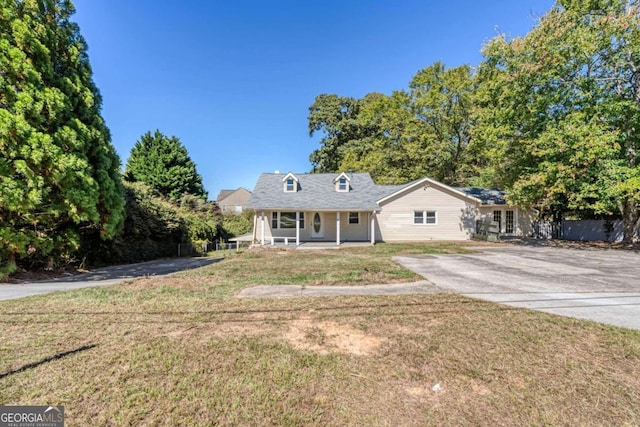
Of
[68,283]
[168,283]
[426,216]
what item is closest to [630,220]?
[426,216]

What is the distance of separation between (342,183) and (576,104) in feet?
48.5

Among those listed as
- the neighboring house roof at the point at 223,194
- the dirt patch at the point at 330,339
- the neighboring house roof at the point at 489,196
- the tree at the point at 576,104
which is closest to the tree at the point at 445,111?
the neighboring house roof at the point at 489,196

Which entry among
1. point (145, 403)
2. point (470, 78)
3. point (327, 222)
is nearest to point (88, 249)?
point (145, 403)

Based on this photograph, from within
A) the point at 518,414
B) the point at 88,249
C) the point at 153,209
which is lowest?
the point at 518,414

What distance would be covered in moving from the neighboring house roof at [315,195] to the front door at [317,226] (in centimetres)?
141

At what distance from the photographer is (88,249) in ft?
37.5

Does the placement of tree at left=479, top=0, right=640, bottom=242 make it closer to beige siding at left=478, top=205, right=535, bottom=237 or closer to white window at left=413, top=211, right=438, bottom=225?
white window at left=413, top=211, right=438, bottom=225

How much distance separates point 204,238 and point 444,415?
64.1 feet

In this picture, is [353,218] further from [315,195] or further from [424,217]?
[424,217]

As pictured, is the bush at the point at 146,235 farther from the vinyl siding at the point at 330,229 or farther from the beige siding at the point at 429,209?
the beige siding at the point at 429,209

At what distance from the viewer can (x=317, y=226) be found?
20141 mm

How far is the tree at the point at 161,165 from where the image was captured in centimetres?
2705

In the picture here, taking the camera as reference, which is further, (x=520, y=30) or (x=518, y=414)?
(x=520, y=30)

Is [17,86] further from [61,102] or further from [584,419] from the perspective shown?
[584,419]
